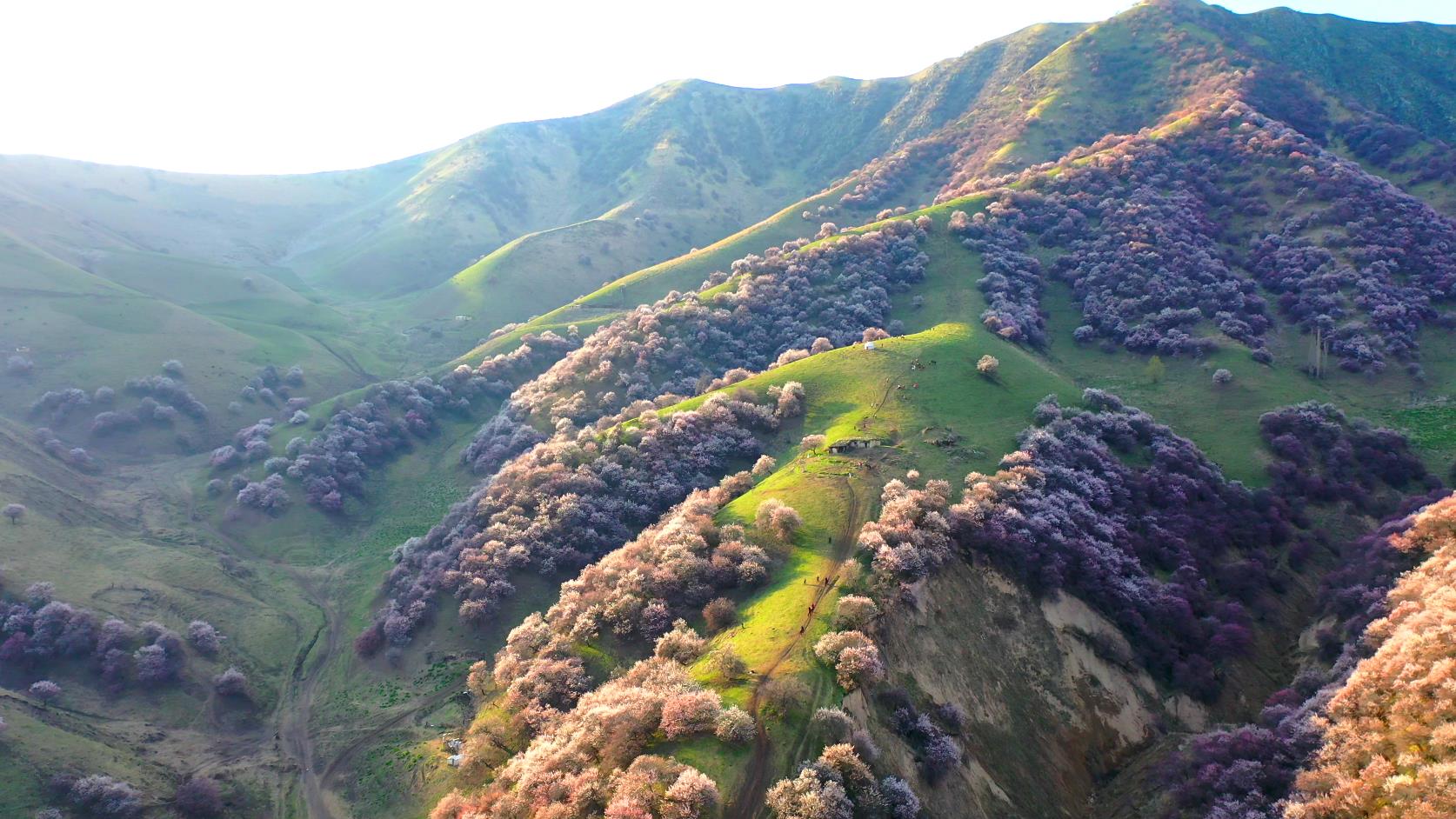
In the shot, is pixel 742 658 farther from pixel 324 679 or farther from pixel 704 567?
pixel 324 679

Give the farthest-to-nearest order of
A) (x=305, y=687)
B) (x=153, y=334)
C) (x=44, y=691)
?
(x=153, y=334) → (x=305, y=687) → (x=44, y=691)

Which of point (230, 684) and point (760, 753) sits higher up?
point (760, 753)

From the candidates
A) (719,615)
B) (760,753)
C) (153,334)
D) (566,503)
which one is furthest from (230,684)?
(153,334)

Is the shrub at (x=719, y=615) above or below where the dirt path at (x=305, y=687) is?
above

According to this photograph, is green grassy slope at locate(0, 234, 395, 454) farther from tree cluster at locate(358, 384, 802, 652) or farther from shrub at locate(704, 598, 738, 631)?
shrub at locate(704, 598, 738, 631)

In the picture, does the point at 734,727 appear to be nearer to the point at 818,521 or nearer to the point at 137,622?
the point at 818,521

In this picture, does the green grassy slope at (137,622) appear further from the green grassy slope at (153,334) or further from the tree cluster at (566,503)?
the green grassy slope at (153,334)

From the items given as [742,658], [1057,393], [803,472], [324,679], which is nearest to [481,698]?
[324,679]

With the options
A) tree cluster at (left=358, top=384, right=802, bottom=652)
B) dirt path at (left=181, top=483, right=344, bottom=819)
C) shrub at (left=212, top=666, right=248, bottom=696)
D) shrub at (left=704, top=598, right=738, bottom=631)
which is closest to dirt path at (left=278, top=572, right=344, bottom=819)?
dirt path at (left=181, top=483, right=344, bottom=819)

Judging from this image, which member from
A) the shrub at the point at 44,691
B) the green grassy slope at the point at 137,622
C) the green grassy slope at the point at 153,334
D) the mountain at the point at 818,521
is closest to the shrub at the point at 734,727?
the mountain at the point at 818,521
